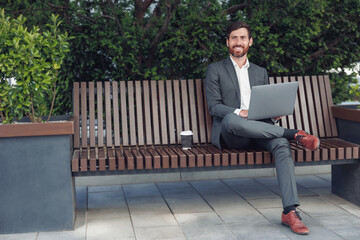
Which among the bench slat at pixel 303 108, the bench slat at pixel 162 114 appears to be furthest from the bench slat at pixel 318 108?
the bench slat at pixel 162 114

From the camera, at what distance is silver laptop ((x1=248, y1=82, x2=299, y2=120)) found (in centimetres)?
410

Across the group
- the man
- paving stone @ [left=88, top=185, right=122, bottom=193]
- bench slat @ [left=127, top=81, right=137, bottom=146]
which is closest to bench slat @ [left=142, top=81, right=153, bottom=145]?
bench slat @ [left=127, top=81, right=137, bottom=146]

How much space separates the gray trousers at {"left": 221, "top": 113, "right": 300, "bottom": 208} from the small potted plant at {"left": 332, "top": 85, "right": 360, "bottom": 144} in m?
0.86

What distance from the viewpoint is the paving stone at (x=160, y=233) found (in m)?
3.76

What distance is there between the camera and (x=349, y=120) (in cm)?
471

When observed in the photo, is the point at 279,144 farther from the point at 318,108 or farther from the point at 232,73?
the point at 318,108

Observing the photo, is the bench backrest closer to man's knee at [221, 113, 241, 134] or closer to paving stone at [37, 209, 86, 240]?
man's knee at [221, 113, 241, 134]

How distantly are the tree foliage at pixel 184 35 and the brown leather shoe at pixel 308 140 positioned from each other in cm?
138

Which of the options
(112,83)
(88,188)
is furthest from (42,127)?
(88,188)

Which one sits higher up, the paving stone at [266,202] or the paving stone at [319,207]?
the paving stone at [266,202]

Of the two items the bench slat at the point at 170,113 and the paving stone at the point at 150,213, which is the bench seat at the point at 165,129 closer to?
the bench slat at the point at 170,113

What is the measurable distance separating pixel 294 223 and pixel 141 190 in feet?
6.31

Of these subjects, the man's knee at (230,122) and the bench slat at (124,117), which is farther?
the bench slat at (124,117)

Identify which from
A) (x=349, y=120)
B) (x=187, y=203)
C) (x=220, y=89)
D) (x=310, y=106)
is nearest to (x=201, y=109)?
(x=220, y=89)
